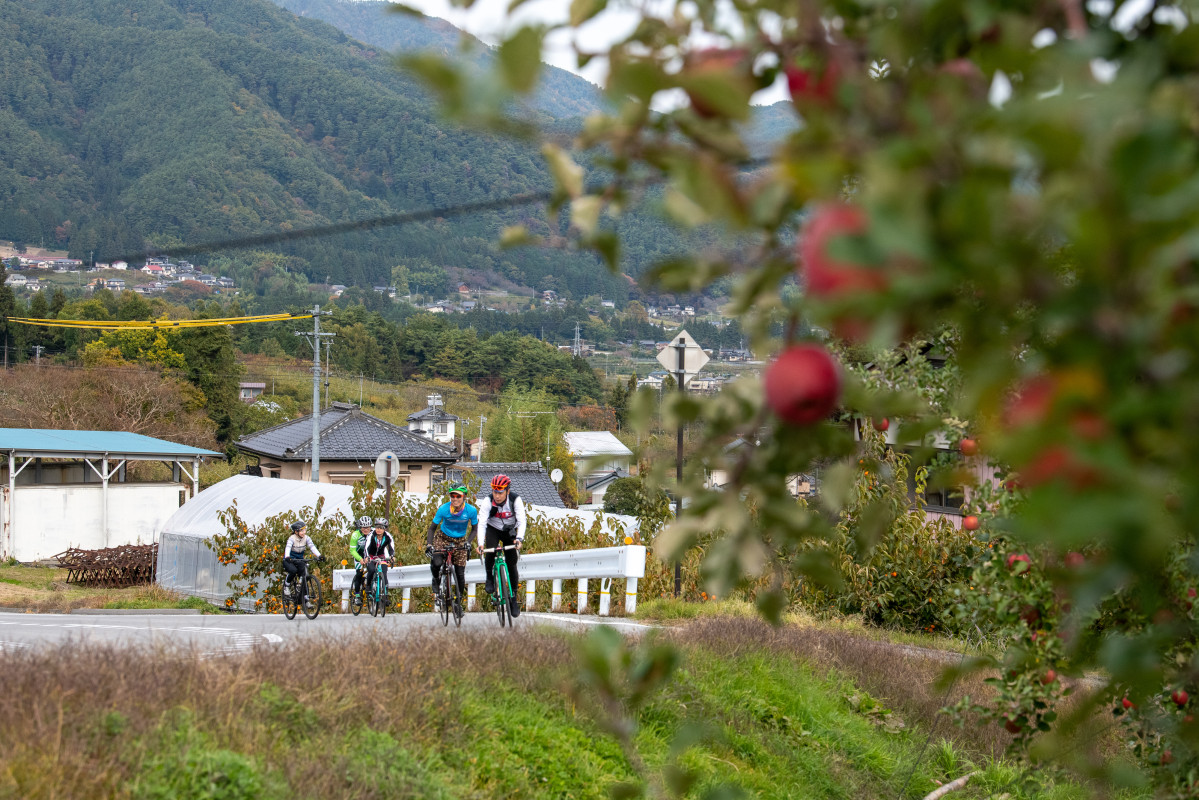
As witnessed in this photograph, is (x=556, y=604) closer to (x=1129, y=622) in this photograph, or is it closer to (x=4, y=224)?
(x=1129, y=622)

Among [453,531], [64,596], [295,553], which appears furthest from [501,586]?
[64,596]

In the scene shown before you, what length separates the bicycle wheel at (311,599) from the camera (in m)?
15.0

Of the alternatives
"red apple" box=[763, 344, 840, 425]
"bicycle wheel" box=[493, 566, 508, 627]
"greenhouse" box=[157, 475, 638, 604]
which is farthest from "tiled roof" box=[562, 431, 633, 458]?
"red apple" box=[763, 344, 840, 425]

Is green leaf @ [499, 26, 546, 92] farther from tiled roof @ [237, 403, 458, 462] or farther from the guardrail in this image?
tiled roof @ [237, 403, 458, 462]

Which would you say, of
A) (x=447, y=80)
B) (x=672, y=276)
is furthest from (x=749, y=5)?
(x=447, y=80)

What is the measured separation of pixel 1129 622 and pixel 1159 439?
129 inches

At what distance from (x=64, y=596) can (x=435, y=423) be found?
61181 mm

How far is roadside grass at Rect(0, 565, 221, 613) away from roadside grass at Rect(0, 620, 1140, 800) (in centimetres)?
1454

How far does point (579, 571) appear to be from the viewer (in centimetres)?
1425

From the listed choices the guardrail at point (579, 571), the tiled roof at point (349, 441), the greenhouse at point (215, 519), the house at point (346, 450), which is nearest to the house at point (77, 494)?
the house at point (346, 450)

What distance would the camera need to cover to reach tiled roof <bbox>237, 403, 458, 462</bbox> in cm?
4791

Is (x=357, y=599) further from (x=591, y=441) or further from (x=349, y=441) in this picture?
(x=591, y=441)

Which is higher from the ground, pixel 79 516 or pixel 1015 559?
pixel 1015 559

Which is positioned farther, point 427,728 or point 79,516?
point 79,516
